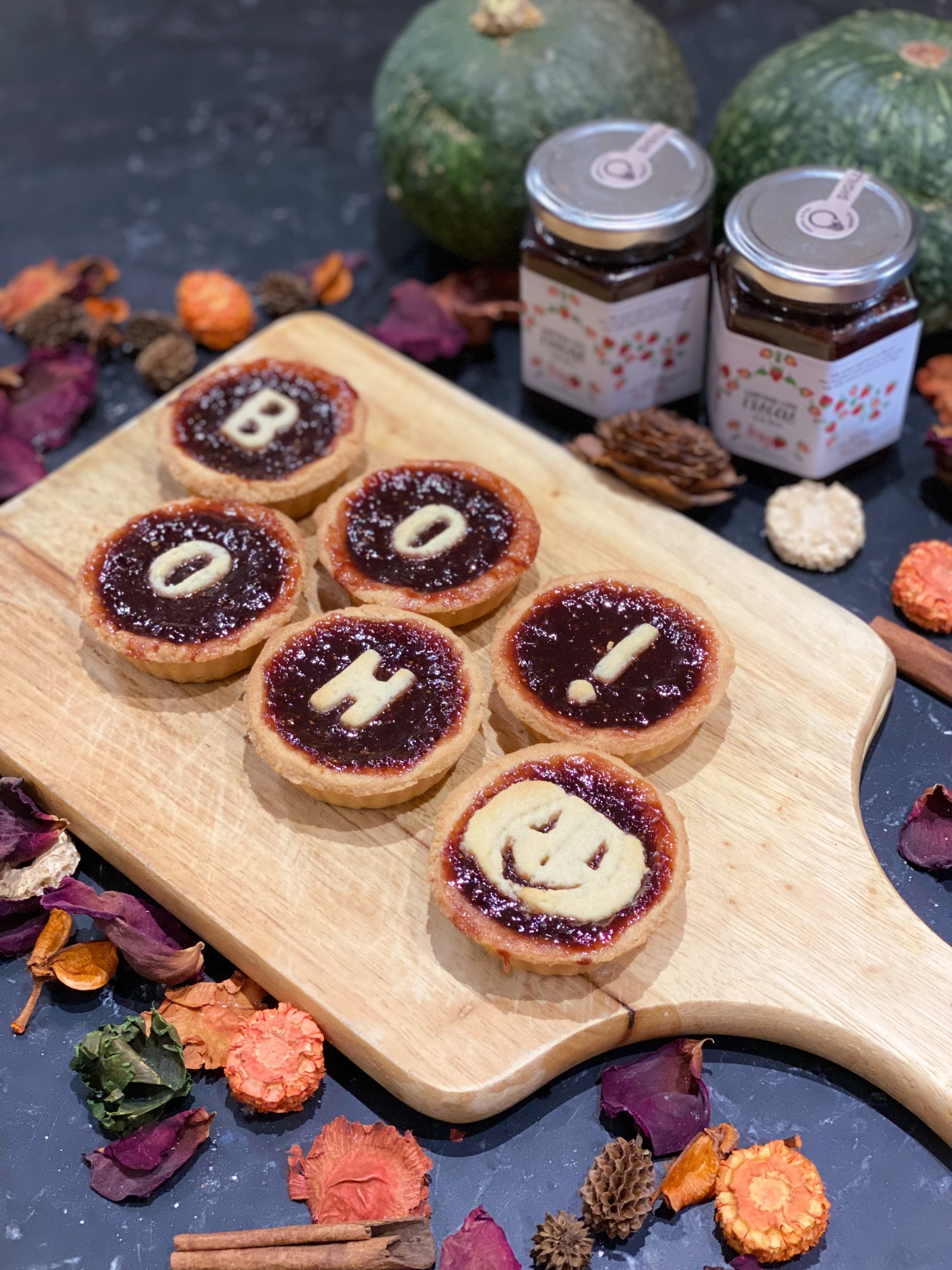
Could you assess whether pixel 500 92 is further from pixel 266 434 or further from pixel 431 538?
pixel 431 538

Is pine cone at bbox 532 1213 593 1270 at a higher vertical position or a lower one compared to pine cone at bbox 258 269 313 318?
lower

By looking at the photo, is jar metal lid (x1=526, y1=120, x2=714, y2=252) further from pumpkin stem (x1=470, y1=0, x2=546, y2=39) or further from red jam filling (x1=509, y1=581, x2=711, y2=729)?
red jam filling (x1=509, y1=581, x2=711, y2=729)

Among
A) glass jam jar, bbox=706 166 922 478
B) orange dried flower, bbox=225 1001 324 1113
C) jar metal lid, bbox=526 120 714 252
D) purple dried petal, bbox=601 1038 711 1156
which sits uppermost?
jar metal lid, bbox=526 120 714 252

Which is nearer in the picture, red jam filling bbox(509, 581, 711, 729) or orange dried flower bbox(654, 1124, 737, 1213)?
orange dried flower bbox(654, 1124, 737, 1213)

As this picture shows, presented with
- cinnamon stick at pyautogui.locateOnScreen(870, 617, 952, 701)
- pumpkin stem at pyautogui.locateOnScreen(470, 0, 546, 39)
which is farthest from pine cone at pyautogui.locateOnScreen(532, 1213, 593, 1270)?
pumpkin stem at pyautogui.locateOnScreen(470, 0, 546, 39)

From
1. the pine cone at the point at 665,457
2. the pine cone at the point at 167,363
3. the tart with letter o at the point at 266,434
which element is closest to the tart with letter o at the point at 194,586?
the tart with letter o at the point at 266,434

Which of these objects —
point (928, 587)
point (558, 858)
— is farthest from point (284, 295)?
point (558, 858)

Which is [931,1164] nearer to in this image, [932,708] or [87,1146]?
[932,708]
